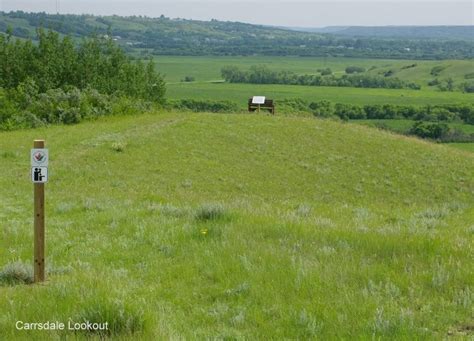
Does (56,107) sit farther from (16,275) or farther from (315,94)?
(315,94)

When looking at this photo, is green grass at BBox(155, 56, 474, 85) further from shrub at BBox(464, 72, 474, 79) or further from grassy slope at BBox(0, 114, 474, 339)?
grassy slope at BBox(0, 114, 474, 339)

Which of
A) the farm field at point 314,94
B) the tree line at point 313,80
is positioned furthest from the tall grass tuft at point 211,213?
the tree line at point 313,80

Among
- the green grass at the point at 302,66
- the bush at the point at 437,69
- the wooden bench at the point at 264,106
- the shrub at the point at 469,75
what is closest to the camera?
the wooden bench at the point at 264,106

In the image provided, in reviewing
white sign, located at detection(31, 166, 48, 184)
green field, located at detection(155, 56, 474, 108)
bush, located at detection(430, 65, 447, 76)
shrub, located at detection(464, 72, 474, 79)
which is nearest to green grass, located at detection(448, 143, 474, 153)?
green field, located at detection(155, 56, 474, 108)

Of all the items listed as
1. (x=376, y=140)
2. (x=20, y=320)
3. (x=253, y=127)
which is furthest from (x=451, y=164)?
(x=20, y=320)

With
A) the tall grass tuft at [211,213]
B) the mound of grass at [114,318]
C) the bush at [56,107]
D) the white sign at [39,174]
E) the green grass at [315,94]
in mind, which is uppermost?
the white sign at [39,174]

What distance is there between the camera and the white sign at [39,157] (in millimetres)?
6039

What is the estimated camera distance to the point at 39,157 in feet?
19.9

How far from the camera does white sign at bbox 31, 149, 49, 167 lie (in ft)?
19.8

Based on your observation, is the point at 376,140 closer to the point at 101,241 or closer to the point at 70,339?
the point at 101,241

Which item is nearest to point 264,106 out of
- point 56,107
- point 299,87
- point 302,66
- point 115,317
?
point 56,107

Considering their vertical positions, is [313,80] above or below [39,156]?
below

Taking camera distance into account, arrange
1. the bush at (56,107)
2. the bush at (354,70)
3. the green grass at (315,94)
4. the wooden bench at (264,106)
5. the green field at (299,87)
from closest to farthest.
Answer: the bush at (56,107), the wooden bench at (264,106), the green grass at (315,94), the green field at (299,87), the bush at (354,70)

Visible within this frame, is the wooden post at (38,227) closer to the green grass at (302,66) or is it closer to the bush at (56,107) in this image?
the bush at (56,107)
